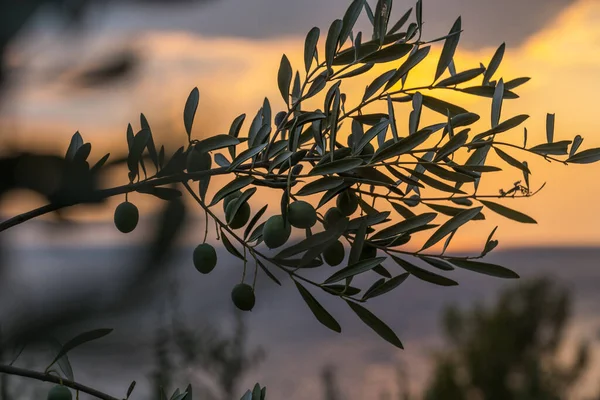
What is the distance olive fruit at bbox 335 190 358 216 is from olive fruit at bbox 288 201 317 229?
9 cm

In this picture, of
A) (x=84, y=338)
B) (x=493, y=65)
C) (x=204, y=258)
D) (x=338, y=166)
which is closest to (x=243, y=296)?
(x=204, y=258)

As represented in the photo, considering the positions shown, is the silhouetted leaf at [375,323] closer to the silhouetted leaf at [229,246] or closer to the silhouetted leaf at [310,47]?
the silhouetted leaf at [229,246]

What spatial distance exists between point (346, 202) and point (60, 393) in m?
0.33

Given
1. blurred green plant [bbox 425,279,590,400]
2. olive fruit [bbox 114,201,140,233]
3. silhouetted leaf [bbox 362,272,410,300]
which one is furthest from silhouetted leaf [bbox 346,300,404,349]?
blurred green plant [bbox 425,279,590,400]

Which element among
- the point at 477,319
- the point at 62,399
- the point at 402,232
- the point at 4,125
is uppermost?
the point at 4,125

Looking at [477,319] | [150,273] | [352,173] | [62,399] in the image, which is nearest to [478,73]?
[352,173]

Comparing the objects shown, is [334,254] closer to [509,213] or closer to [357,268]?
[357,268]

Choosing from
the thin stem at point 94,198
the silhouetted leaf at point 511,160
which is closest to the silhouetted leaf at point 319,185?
the silhouetted leaf at point 511,160

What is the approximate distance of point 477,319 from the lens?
11.5m

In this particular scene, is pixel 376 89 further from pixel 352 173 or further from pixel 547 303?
pixel 547 303

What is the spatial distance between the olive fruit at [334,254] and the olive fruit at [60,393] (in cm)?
29

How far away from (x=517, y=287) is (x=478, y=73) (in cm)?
1122

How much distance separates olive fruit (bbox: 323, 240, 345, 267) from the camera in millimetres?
861

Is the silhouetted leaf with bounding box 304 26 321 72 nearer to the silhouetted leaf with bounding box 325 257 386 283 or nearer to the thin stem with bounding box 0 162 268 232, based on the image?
the silhouetted leaf with bounding box 325 257 386 283
